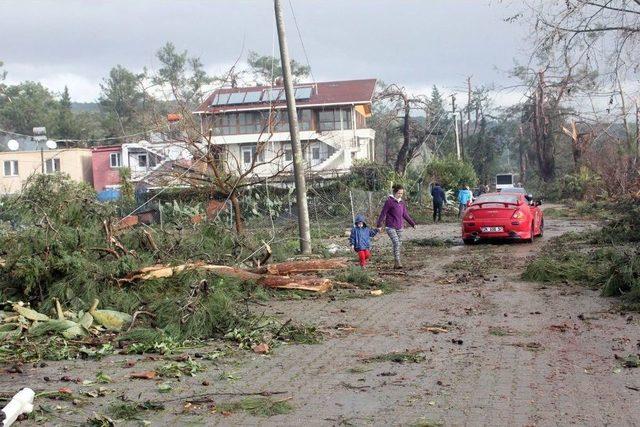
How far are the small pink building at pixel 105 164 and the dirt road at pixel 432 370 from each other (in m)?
49.4

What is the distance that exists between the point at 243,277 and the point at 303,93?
44325 mm

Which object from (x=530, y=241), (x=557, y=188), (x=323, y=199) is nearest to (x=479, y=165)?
(x=557, y=188)

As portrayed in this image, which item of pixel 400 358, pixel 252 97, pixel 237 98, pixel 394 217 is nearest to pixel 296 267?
pixel 394 217

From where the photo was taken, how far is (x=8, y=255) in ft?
35.8

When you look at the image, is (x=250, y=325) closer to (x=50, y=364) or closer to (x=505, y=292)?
(x=50, y=364)

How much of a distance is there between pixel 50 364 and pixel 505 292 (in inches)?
298

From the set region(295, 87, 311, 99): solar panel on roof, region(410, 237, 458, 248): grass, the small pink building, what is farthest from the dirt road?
the small pink building

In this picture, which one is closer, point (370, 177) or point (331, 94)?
point (370, 177)

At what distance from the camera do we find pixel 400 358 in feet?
25.5

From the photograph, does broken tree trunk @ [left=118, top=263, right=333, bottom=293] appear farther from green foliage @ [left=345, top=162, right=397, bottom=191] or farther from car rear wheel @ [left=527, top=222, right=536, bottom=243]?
green foliage @ [left=345, top=162, right=397, bottom=191]

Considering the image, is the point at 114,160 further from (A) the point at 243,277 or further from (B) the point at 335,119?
(A) the point at 243,277

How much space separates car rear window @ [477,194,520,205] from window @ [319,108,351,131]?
33.8m

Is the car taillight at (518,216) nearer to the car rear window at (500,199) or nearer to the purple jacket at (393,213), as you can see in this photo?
the car rear window at (500,199)

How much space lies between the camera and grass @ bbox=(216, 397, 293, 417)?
6.01m
